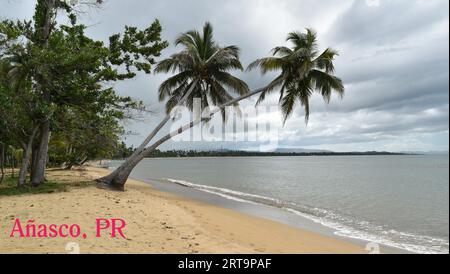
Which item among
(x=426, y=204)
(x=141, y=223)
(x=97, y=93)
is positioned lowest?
(x=426, y=204)

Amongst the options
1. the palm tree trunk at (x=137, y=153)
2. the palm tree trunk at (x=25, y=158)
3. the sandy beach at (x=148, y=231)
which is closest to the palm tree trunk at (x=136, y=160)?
the palm tree trunk at (x=137, y=153)

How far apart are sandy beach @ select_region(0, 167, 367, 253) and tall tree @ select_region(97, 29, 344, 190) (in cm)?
586

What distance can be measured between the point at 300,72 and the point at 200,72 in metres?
5.35

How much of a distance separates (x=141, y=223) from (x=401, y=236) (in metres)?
7.74

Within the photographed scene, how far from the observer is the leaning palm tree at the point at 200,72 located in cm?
1686

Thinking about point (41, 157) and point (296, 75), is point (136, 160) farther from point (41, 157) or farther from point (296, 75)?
point (296, 75)

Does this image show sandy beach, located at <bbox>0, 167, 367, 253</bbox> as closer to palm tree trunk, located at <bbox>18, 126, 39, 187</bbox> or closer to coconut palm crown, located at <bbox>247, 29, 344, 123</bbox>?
palm tree trunk, located at <bbox>18, 126, 39, 187</bbox>

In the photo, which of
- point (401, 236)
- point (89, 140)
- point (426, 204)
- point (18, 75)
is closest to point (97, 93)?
point (89, 140)

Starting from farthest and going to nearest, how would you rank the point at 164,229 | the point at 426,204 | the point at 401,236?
the point at 426,204 → the point at 401,236 → the point at 164,229

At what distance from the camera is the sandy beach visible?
5457mm

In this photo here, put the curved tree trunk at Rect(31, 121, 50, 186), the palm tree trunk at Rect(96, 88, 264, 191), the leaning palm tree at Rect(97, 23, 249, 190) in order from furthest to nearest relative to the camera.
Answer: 1. the leaning palm tree at Rect(97, 23, 249, 190)
2. the palm tree trunk at Rect(96, 88, 264, 191)
3. the curved tree trunk at Rect(31, 121, 50, 186)

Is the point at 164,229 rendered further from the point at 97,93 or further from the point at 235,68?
the point at 235,68

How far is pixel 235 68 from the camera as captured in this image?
17.4 m

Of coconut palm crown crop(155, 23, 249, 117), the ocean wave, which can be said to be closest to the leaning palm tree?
coconut palm crown crop(155, 23, 249, 117)
